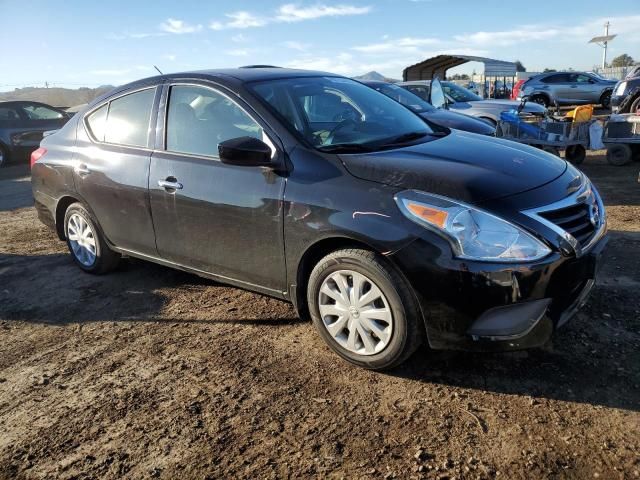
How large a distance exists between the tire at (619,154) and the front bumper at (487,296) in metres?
7.76

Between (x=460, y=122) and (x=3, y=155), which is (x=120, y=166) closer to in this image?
(x=460, y=122)

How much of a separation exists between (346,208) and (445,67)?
76.8 feet

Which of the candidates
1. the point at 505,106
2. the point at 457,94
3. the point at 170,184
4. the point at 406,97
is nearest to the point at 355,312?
the point at 170,184

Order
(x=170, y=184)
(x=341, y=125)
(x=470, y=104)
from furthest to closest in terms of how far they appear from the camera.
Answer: (x=470, y=104)
(x=170, y=184)
(x=341, y=125)

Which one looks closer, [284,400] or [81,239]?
[284,400]

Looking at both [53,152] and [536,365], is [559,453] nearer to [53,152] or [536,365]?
[536,365]

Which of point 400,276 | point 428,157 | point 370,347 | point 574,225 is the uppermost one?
point 428,157

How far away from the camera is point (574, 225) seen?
2.84m

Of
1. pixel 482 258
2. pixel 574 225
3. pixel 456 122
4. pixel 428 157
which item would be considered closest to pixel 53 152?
pixel 428 157

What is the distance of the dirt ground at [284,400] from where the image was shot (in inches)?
92.7

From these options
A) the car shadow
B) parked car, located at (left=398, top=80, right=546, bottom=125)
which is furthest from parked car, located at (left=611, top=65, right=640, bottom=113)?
the car shadow

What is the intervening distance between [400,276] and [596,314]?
1.63 m

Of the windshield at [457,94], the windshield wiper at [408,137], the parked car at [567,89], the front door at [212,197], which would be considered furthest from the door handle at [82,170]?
the parked car at [567,89]

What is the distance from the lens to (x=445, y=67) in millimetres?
24266
